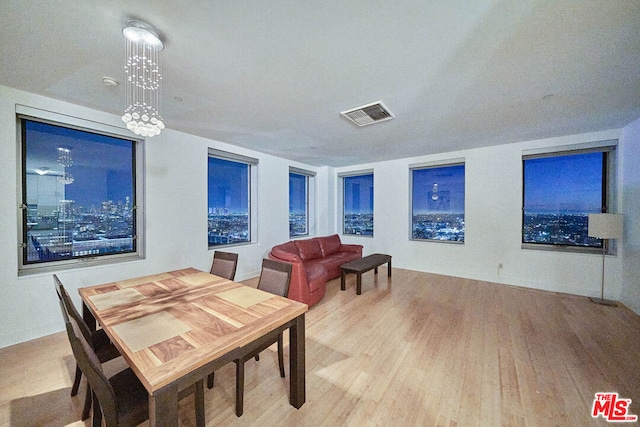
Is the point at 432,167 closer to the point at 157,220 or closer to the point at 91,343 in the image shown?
the point at 157,220

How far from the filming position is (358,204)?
6.23 m

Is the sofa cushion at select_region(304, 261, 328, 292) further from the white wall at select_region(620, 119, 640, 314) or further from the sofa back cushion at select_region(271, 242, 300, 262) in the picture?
the white wall at select_region(620, 119, 640, 314)

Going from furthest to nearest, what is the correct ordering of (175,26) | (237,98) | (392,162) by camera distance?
(392,162) → (237,98) → (175,26)

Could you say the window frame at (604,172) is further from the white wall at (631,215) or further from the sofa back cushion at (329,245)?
the sofa back cushion at (329,245)

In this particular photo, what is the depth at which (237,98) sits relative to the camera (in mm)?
2430

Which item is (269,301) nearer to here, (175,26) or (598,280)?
(175,26)

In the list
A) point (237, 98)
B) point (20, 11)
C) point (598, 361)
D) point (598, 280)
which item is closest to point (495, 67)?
point (237, 98)

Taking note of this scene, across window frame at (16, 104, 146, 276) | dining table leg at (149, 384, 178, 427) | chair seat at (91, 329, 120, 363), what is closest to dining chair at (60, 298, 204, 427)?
dining table leg at (149, 384, 178, 427)

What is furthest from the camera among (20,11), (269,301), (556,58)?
(556,58)

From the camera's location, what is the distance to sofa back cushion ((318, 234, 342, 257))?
4.72 metres

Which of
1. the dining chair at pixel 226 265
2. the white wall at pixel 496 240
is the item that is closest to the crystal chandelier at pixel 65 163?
the dining chair at pixel 226 265

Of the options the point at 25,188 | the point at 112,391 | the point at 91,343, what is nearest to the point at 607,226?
the point at 112,391

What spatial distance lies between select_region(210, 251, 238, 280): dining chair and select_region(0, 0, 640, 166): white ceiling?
5.58ft

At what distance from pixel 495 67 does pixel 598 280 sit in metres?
3.90
